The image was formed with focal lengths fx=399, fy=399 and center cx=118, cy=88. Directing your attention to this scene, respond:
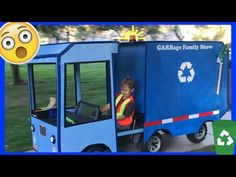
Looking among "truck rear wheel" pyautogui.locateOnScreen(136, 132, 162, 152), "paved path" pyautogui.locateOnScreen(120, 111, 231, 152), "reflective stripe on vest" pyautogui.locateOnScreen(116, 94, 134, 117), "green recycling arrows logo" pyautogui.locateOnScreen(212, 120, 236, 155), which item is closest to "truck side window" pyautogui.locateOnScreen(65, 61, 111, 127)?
"reflective stripe on vest" pyautogui.locateOnScreen(116, 94, 134, 117)

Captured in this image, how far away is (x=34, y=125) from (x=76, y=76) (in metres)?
0.74

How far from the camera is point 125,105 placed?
4.48 meters

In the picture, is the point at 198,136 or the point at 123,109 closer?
the point at 123,109

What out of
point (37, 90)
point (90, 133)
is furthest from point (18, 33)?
point (90, 133)

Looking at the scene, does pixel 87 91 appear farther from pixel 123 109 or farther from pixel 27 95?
pixel 27 95

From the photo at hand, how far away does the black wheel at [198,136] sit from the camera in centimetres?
468

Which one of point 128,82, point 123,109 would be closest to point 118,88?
point 128,82

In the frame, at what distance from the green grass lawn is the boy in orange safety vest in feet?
0.63

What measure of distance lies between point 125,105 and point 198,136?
97cm

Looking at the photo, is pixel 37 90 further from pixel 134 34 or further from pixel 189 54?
pixel 189 54

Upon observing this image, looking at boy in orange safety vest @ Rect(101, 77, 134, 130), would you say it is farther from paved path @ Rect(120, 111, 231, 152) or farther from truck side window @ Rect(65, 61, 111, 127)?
paved path @ Rect(120, 111, 231, 152)

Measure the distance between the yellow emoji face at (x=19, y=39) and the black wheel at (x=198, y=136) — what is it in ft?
6.68

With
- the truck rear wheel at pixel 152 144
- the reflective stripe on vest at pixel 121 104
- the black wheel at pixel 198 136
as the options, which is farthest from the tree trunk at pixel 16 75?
the black wheel at pixel 198 136

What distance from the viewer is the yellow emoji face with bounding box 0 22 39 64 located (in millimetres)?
4375
